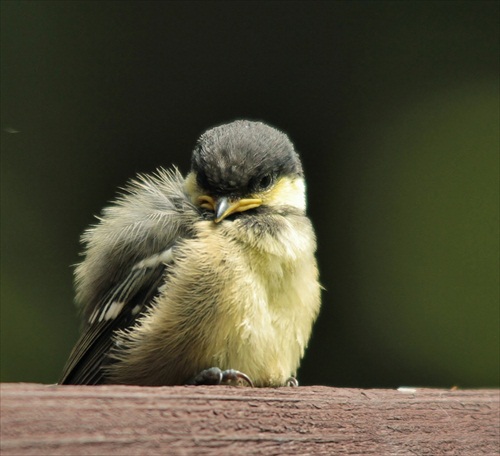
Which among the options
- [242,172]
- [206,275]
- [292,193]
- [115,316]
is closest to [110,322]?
[115,316]

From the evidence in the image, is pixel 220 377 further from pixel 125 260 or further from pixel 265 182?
pixel 265 182

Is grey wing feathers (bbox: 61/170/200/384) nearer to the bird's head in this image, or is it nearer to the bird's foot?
the bird's head

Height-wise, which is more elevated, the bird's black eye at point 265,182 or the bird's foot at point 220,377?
the bird's black eye at point 265,182

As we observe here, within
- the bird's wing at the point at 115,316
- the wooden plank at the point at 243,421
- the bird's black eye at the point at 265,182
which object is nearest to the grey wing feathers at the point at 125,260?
the bird's wing at the point at 115,316

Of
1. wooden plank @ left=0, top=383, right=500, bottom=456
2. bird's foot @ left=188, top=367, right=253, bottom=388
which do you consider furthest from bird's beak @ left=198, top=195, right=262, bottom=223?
wooden plank @ left=0, top=383, right=500, bottom=456

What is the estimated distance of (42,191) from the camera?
3262 millimetres

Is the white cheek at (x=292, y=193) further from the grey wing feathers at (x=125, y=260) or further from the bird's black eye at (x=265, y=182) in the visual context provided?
the grey wing feathers at (x=125, y=260)

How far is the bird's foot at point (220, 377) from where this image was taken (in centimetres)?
196

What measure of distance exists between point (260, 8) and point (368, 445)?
229 cm

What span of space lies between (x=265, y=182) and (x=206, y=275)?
1.38 ft

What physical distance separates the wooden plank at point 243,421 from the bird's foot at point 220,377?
0.24m

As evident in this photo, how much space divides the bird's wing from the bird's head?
19 centimetres

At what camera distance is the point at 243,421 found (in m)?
1.62

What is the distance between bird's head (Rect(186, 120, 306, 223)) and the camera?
2.29m
